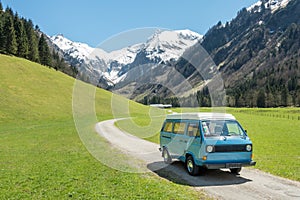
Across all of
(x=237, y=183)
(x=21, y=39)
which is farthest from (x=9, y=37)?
(x=237, y=183)

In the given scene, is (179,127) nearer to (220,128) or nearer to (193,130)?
(193,130)

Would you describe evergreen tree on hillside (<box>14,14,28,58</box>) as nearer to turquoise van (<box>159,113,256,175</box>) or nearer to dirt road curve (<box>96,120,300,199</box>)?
dirt road curve (<box>96,120,300,199</box>)

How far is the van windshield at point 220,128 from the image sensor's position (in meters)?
14.1

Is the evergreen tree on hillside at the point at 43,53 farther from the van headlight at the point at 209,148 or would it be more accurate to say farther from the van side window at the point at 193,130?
the van headlight at the point at 209,148

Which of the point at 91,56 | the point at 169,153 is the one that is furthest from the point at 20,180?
the point at 169,153

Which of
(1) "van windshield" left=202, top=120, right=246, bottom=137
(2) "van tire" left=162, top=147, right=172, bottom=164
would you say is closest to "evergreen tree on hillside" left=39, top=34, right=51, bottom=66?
(2) "van tire" left=162, top=147, right=172, bottom=164

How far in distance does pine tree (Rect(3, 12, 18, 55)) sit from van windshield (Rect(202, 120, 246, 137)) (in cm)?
10024

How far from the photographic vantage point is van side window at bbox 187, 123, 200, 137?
14.3 m

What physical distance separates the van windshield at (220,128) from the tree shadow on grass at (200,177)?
2183mm

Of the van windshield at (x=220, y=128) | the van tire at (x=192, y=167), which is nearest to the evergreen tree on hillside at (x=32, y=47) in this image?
the van tire at (x=192, y=167)

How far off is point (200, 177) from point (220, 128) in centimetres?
273

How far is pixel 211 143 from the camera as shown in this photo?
13.4 meters

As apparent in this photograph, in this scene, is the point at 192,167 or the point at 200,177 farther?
the point at 192,167

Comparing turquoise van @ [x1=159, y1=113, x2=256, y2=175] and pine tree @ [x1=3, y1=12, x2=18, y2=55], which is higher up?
pine tree @ [x1=3, y1=12, x2=18, y2=55]
